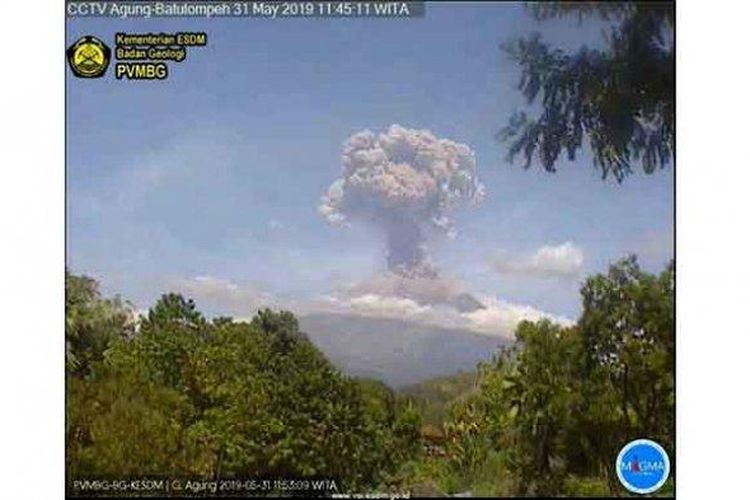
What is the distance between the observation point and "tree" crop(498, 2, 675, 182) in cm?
320

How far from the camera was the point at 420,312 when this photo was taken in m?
3.19

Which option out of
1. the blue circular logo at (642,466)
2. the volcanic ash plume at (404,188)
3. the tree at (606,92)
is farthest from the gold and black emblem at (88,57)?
the blue circular logo at (642,466)

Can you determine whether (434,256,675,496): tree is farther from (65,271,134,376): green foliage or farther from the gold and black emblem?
the gold and black emblem

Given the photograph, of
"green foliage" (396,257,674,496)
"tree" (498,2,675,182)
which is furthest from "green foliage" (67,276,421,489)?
"tree" (498,2,675,182)

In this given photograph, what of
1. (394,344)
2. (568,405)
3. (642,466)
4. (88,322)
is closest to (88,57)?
(88,322)

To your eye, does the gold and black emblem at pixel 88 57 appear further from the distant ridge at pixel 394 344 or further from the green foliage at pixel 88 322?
the distant ridge at pixel 394 344

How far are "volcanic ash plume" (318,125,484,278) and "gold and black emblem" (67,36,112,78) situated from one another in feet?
1.90

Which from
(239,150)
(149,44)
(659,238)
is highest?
(149,44)

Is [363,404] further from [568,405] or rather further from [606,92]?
[606,92]

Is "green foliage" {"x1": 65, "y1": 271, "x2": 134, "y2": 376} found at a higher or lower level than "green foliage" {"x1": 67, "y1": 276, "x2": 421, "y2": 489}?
higher
